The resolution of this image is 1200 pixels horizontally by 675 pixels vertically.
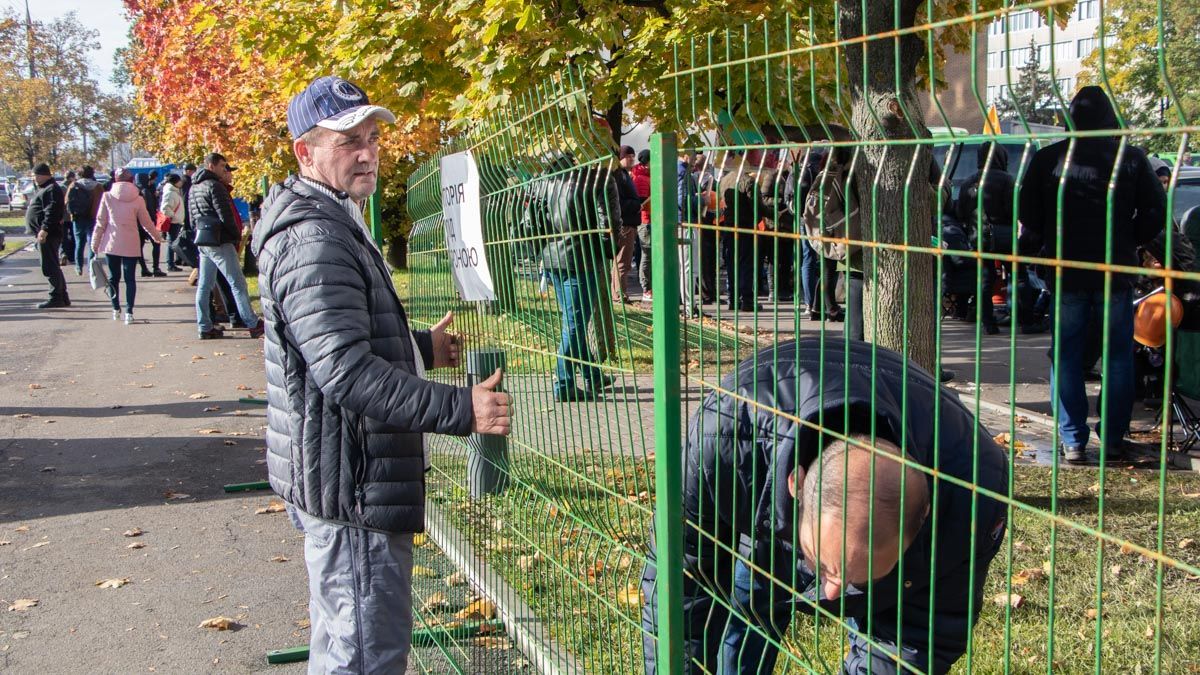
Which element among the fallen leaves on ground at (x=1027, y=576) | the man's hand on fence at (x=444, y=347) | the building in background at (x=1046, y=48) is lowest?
the fallen leaves on ground at (x=1027, y=576)

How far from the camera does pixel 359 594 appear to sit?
3.08 metres

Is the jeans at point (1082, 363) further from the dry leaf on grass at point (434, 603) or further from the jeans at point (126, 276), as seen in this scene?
the jeans at point (126, 276)

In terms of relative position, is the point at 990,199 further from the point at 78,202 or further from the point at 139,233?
the point at 78,202

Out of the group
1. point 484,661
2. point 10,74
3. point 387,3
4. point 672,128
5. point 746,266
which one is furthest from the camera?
point 10,74

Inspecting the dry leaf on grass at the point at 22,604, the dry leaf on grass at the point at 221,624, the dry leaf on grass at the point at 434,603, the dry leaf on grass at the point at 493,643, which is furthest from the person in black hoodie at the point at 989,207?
the dry leaf on grass at the point at 22,604

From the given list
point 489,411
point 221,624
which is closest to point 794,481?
point 489,411

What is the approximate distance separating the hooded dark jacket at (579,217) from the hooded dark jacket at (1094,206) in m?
2.98

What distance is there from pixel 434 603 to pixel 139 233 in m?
11.9

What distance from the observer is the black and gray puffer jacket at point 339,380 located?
2.87m

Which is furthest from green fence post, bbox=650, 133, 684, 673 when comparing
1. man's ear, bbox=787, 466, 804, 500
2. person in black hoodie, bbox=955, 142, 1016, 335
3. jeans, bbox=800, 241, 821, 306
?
jeans, bbox=800, 241, 821, 306

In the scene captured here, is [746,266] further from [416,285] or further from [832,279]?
[416,285]

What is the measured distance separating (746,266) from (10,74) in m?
50.3

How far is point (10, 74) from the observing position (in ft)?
177

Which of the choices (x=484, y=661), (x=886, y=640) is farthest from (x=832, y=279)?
(x=886, y=640)
